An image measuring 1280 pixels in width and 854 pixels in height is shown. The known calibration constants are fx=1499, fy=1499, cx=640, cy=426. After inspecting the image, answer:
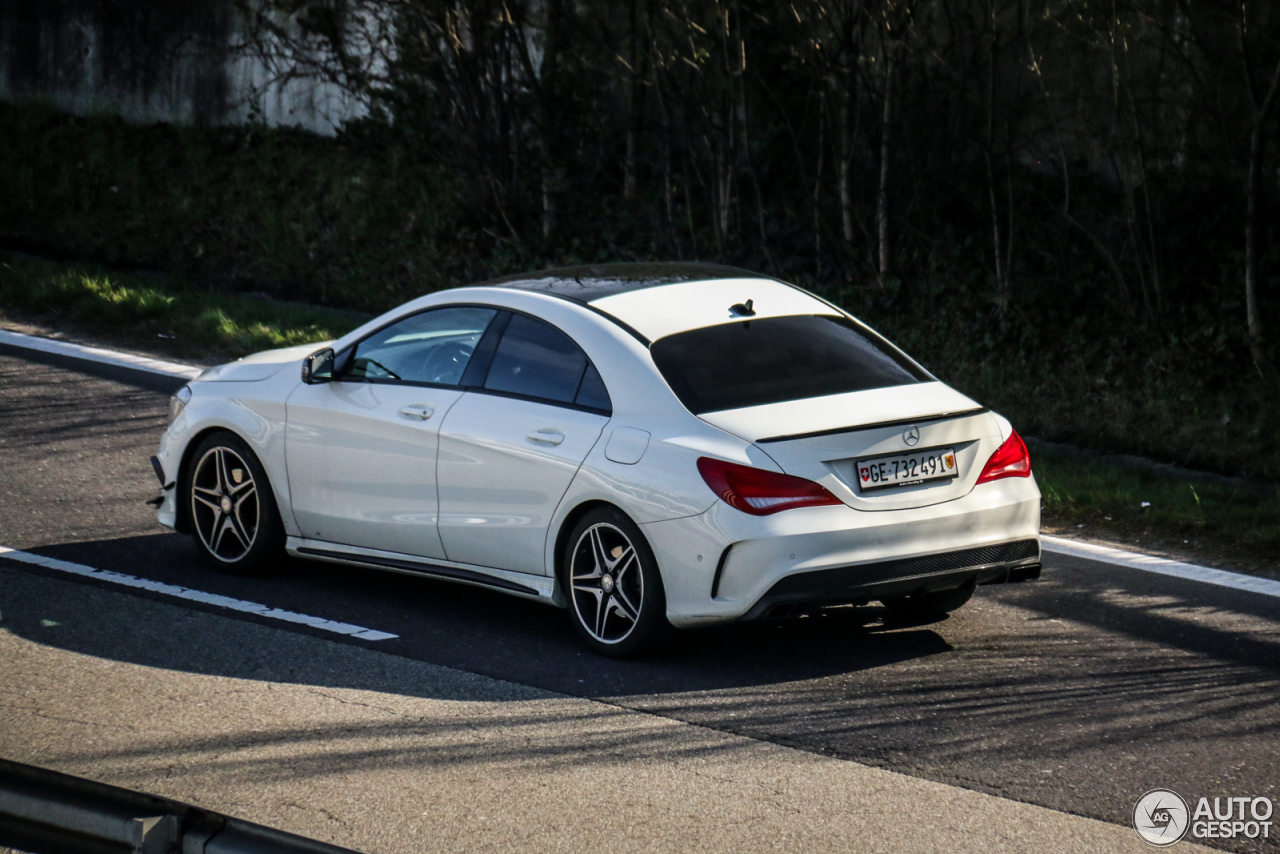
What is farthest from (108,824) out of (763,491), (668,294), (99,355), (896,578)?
(99,355)

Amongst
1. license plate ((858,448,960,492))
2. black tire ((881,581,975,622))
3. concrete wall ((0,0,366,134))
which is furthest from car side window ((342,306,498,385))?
concrete wall ((0,0,366,134))

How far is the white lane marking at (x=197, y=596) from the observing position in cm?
650

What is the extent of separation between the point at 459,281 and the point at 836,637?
1073 cm

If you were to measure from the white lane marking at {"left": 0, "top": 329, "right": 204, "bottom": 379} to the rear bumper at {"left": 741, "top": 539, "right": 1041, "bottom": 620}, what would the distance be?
8.05 meters

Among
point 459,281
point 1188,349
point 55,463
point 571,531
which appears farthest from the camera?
point 459,281

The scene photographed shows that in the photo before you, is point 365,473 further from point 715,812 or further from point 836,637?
point 715,812

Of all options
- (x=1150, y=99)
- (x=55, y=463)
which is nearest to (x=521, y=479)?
(x=55, y=463)

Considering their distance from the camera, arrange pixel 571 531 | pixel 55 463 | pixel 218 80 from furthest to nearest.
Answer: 1. pixel 218 80
2. pixel 55 463
3. pixel 571 531

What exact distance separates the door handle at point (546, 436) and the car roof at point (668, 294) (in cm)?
54

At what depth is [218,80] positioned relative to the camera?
21.2 m

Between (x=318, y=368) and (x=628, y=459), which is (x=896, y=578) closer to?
(x=628, y=459)

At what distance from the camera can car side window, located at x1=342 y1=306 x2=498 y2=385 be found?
6844 millimetres

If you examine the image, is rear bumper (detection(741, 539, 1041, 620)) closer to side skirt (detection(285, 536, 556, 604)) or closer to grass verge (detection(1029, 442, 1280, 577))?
side skirt (detection(285, 536, 556, 604))

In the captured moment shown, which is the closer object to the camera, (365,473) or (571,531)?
(571,531)
